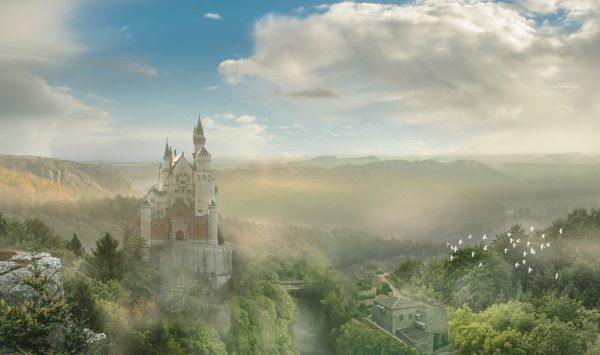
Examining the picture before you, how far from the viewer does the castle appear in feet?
83.4

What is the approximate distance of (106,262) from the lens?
80.1ft

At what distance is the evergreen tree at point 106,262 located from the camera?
24.1 m

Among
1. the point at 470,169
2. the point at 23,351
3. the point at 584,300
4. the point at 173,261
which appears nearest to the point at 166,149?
the point at 173,261

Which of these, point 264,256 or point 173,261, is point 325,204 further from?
point 173,261

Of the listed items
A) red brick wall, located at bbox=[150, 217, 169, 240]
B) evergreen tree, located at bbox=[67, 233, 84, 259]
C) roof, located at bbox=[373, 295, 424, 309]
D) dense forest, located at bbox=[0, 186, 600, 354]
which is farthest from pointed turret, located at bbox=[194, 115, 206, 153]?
roof, located at bbox=[373, 295, 424, 309]

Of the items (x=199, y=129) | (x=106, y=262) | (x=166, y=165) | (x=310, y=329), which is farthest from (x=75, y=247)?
(x=310, y=329)

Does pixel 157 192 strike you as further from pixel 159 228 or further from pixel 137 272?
pixel 137 272

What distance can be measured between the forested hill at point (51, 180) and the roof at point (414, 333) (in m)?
32.9

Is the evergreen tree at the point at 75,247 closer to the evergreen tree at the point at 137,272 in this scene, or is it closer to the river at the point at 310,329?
the evergreen tree at the point at 137,272

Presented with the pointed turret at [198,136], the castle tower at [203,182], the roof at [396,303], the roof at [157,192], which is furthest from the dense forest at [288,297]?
the pointed turret at [198,136]

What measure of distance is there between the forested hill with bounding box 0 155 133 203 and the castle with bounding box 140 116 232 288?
2641 centimetres

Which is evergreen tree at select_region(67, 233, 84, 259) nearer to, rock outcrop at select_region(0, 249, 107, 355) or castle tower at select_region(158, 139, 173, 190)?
castle tower at select_region(158, 139, 173, 190)

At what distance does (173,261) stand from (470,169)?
138ft

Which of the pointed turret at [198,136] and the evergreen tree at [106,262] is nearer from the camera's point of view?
the evergreen tree at [106,262]
